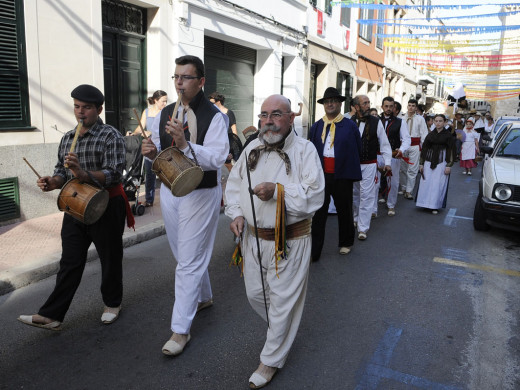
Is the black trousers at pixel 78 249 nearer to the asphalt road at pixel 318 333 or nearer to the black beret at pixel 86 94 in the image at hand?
the asphalt road at pixel 318 333

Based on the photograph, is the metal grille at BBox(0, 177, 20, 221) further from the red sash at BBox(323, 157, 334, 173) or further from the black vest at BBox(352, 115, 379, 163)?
the black vest at BBox(352, 115, 379, 163)

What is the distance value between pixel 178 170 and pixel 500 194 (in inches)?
216

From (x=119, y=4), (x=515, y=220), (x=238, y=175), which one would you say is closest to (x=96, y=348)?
(x=238, y=175)

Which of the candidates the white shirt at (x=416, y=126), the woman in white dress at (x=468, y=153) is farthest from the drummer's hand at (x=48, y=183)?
the woman in white dress at (x=468, y=153)

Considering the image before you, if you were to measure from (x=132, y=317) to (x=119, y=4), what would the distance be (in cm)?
684

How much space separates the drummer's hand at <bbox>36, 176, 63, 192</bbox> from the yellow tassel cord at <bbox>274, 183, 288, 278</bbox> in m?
1.73

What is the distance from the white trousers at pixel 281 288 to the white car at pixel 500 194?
4.84 m

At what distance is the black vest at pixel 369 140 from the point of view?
6.79 metres

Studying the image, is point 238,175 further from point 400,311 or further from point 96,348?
point 400,311

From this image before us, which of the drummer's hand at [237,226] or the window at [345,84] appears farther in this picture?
the window at [345,84]

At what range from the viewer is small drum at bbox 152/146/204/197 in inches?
122

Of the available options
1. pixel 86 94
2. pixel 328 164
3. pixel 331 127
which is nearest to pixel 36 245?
pixel 86 94

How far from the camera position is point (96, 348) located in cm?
347

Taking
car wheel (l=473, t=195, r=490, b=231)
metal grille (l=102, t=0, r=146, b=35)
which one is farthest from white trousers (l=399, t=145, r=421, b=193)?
metal grille (l=102, t=0, r=146, b=35)
